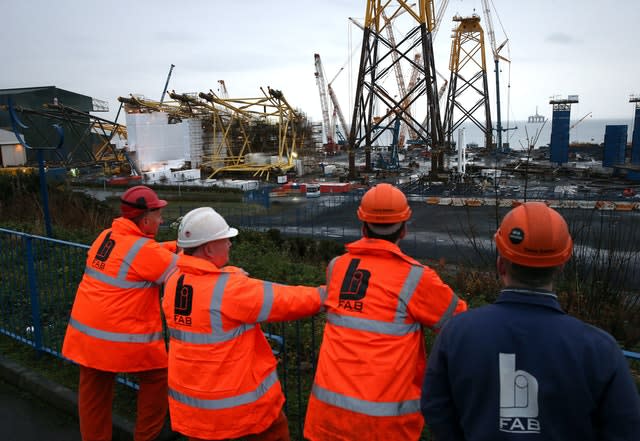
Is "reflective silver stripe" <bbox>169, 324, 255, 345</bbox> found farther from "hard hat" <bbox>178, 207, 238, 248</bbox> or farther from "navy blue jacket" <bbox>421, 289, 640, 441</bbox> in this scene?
"navy blue jacket" <bbox>421, 289, 640, 441</bbox>

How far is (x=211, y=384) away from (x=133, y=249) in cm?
114

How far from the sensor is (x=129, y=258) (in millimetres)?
3105

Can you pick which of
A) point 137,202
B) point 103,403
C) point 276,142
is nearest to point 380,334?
point 137,202

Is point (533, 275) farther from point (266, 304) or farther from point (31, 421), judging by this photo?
point (31, 421)

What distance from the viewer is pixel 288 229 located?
62.5 ft

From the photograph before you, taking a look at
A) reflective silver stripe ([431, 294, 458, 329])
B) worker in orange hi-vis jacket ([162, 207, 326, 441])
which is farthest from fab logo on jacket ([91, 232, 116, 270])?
reflective silver stripe ([431, 294, 458, 329])

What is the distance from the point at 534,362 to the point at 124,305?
8.13 feet

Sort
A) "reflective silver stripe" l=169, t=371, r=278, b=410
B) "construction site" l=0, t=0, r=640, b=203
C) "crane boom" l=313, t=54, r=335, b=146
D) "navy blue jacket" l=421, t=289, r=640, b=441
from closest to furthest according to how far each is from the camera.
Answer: "navy blue jacket" l=421, t=289, r=640, b=441 → "reflective silver stripe" l=169, t=371, r=278, b=410 → "construction site" l=0, t=0, r=640, b=203 → "crane boom" l=313, t=54, r=335, b=146

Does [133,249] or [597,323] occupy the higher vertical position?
[133,249]

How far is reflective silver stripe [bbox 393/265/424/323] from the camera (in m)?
2.17

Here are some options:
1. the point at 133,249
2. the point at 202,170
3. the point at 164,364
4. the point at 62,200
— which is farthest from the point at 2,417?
the point at 202,170

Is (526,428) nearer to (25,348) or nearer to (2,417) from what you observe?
(2,417)

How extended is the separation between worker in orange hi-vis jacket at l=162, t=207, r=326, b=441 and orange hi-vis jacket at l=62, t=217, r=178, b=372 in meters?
0.66

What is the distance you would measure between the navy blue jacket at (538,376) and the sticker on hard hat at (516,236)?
0.17 meters
